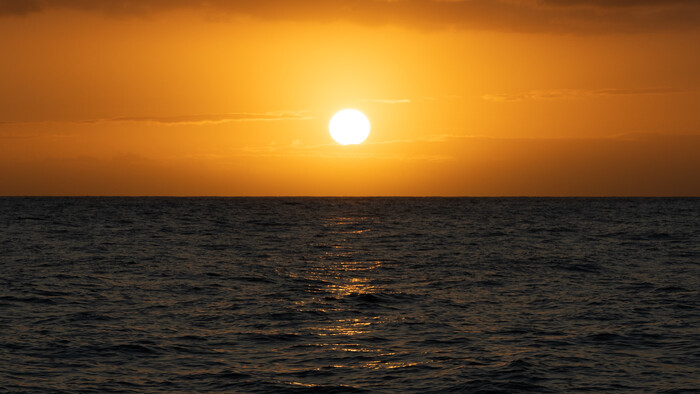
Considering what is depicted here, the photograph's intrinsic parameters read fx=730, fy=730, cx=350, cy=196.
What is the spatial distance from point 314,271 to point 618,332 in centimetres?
2036

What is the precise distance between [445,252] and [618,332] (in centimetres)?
2950

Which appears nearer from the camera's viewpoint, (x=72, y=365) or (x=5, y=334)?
(x=72, y=365)

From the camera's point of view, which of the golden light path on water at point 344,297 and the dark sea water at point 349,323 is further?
the golden light path on water at point 344,297

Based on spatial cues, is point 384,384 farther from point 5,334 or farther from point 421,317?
point 5,334

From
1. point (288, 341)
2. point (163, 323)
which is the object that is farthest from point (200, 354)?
point (163, 323)

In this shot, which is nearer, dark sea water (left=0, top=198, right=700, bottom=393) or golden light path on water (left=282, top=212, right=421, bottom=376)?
dark sea water (left=0, top=198, right=700, bottom=393)

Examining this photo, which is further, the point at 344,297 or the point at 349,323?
the point at 344,297

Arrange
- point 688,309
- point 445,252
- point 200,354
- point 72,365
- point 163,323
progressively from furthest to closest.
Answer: point 445,252, point 688,309, point 163,323, point 200,354, point 72,365

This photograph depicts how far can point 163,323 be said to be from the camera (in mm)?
24281

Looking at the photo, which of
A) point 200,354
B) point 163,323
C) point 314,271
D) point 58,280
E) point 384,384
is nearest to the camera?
point 384,384

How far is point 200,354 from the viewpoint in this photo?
20.0 metres

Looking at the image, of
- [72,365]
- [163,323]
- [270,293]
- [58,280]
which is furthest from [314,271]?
[72,365]

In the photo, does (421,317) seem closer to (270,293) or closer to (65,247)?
(270,293)

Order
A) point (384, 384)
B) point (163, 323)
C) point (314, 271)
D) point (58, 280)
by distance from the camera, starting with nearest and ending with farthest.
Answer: point (384, 384) < point (163, 323) < point (58, 280) < point (314, 271)
